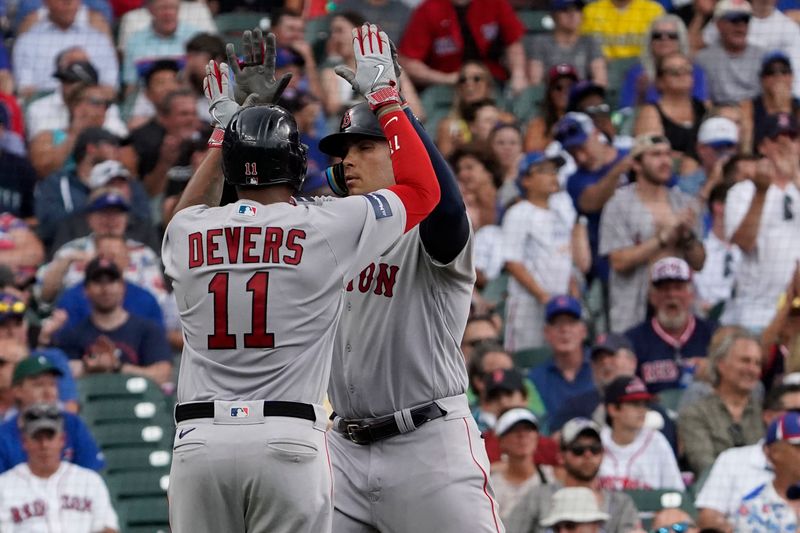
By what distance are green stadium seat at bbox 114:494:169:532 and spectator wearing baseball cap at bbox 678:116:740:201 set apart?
14.1 ft

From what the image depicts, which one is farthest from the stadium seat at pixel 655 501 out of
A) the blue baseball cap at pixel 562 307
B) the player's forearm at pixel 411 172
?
the player's forearm at pixel 411 172

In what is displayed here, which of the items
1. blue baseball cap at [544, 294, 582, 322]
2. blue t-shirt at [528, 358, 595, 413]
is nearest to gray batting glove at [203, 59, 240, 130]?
blue t-shirt at [528, 358, 595, 413]

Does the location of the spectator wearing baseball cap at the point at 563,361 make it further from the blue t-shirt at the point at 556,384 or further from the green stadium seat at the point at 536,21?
the green stadium seat at the point at 536,21

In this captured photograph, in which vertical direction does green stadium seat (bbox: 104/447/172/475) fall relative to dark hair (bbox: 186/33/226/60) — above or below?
below

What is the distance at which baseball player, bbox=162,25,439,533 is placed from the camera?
4039mm

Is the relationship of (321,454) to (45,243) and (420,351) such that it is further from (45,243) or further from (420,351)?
(45,243)

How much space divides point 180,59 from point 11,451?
160 inches

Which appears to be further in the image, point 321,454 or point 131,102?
point 131,102

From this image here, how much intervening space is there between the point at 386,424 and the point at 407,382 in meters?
0.14

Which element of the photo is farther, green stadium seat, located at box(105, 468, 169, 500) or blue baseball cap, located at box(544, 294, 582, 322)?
blue baseball cap, located at box(544, 294, 582, 322)

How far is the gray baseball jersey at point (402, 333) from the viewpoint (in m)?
4.61

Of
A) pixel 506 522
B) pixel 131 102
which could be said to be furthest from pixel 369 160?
pixel 131 102

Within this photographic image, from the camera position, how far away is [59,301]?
27.6 ft

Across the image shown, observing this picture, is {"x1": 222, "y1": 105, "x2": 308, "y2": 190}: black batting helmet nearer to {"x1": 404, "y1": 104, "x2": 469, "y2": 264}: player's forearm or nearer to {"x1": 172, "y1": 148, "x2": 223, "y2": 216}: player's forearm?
{"x1": 172, "y1": 148, "x2": 223, "y2": 216}: player's forearm
